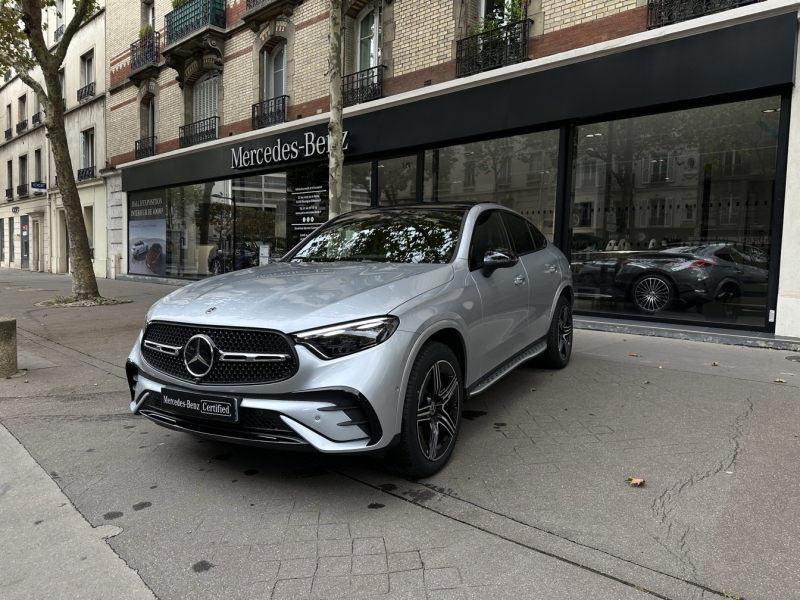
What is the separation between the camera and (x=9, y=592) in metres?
2.21

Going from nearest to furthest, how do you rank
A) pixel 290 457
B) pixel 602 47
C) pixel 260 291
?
1. pixel 260 291
2. pixel 290 457
3. pixel 602 47

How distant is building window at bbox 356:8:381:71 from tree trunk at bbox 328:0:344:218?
4.98 metres

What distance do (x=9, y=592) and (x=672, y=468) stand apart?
3.46 meters

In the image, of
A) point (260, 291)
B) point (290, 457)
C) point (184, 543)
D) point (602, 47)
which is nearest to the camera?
point (184, 543)

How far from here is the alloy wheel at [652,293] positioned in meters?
8.85

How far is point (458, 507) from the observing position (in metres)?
2.90

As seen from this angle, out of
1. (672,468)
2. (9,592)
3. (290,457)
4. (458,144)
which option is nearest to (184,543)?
(9,592)

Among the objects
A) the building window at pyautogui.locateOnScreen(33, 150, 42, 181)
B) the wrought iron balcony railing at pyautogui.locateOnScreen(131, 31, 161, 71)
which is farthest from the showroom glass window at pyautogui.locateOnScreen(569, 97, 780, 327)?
the building window at pyautogui.locateOnScreen(33, 150, 42, 181)

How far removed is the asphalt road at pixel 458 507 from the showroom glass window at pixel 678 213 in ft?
12.3

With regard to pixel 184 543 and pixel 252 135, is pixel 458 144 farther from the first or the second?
pixel 184 543

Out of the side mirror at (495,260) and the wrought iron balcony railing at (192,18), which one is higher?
the wrought iron balcony railing at (192,18)

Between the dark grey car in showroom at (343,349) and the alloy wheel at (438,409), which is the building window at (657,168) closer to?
the dark grey car in showroom at (343,349)

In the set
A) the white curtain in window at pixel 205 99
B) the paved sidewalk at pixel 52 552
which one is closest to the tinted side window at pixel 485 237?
the paved sidewalk at pixel 52 552

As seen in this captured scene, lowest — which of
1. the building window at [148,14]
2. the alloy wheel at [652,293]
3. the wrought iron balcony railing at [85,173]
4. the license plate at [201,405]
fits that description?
the license plate at [201,405]
